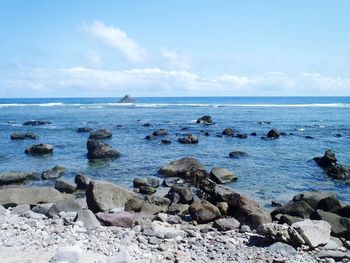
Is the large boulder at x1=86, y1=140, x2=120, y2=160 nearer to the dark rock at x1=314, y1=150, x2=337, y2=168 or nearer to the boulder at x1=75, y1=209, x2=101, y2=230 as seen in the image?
the dark rock at x1=314, y1=150, x2=337, y2=168

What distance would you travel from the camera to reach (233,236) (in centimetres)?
1093

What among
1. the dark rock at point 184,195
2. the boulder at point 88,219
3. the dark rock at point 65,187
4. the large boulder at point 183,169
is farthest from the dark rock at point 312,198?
the dark rock at point 65,187

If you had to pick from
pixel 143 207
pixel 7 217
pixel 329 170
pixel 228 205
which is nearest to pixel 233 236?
pixel 228 205

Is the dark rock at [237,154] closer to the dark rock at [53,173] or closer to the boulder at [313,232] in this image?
the dark rock at [53,173]

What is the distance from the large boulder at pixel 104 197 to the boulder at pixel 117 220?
1.40 metres

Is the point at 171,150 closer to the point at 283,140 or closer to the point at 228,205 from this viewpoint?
the point at 283,140

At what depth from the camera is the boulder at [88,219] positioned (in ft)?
35.3

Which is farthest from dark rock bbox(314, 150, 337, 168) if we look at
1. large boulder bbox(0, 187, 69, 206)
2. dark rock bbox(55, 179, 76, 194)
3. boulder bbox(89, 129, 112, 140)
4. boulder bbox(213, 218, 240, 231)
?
boulder bbox(89, 129, 112, 140)

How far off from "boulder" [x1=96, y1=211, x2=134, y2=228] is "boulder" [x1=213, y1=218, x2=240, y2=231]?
2529 mm

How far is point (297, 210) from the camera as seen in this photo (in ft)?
42.9

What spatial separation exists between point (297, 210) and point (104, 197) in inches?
251

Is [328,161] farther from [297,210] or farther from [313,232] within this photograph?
[313,232]

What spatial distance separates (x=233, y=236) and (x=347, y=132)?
109 feet

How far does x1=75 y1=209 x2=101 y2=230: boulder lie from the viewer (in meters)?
10.8
